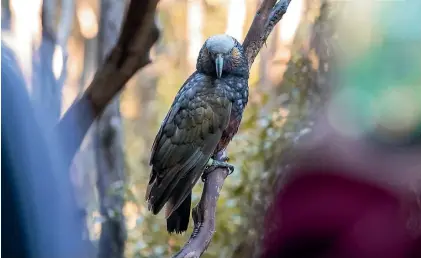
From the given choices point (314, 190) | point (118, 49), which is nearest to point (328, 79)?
point (314, 190)

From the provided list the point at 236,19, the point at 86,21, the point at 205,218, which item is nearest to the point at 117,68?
the point at 236,19

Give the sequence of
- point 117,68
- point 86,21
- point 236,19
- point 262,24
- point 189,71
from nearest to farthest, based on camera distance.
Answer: point 262,24 < point 117,68 < point 236,19 < point 189,71 < point 86,21

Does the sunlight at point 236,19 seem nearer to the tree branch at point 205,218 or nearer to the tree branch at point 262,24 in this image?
the tree branch at point 262,24

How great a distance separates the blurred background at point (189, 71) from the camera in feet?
2.77

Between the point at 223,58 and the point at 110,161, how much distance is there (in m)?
0.66

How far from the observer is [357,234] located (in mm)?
716

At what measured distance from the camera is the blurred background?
843 millimetres

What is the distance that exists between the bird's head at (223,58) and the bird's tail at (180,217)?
0.15 metres

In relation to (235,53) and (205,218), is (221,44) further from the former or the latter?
(205,218)

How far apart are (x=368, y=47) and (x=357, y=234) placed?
0.83 feet

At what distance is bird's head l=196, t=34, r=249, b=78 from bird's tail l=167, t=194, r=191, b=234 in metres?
0.15

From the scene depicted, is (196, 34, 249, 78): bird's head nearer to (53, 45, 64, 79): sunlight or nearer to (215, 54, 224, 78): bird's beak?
(215, 54, 224, 78): bird's beak

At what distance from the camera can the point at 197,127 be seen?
65 centimetres

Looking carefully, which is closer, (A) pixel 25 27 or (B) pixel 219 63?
(B) pixel 219 63
